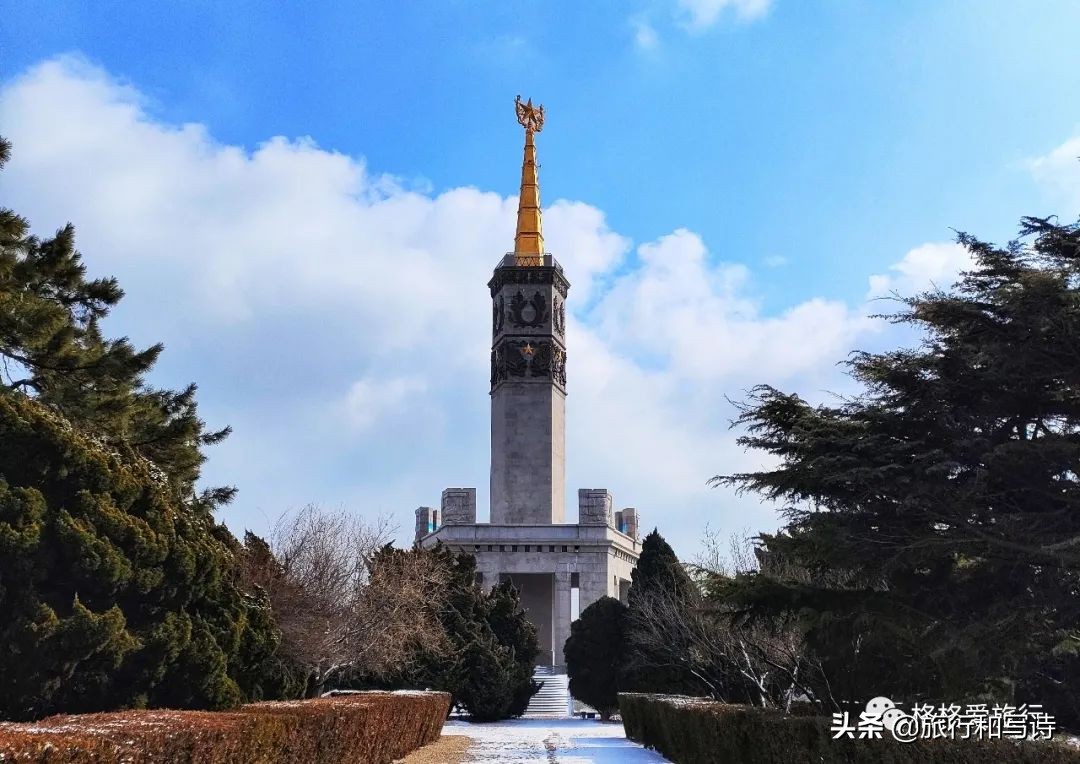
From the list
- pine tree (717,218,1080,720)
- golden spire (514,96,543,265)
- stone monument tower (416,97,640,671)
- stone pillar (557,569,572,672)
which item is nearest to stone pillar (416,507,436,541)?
stone monument tower (416,97,640,671)

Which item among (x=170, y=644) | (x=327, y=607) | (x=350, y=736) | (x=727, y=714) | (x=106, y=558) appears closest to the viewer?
(x=106, y=558)

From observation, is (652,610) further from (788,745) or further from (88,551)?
(88,551)

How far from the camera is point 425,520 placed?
181 ft

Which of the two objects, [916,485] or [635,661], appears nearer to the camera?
[916,485]

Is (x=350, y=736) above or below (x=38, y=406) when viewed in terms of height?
below

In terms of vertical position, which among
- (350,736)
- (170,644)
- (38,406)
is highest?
(38,406)

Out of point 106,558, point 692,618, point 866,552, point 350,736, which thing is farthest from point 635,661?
point 106,558

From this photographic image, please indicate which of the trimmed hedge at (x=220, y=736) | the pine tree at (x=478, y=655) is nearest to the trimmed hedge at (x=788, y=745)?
the trimmed hedge at (x=220, y=736)

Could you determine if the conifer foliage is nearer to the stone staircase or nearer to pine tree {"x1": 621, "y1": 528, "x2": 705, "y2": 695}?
pine tree {"x1": 621, "y1": 528, "x2": 705, "y2": 695}

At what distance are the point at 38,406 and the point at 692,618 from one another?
19.6 metres

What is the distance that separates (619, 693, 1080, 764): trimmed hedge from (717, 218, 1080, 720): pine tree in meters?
1.70

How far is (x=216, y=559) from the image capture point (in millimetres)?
15516

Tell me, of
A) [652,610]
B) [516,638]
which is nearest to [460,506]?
[516,638]

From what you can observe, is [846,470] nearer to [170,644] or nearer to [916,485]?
[916,485]
